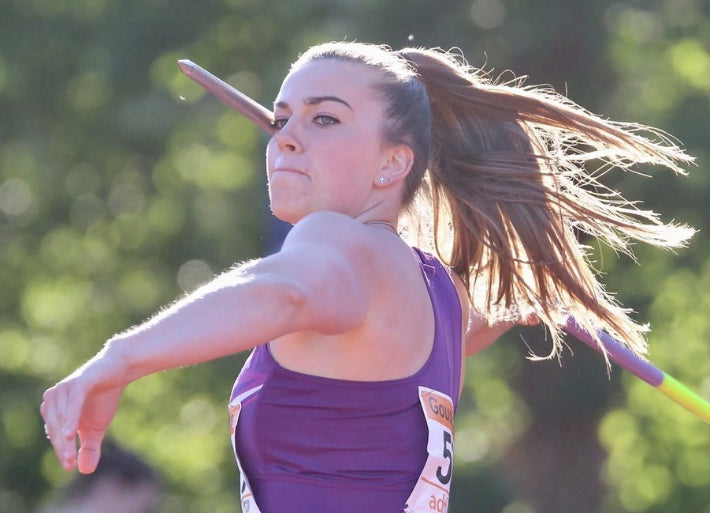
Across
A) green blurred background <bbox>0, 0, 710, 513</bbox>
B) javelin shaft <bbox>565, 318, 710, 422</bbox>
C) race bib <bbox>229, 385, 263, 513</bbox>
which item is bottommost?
green blurred background <bbox>0, 0, 710, 513</bbox>

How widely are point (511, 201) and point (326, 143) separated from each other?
740mm

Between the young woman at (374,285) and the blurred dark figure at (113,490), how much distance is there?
5.14 ft

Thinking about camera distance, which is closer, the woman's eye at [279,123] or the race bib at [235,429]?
the race bib at [235,429]

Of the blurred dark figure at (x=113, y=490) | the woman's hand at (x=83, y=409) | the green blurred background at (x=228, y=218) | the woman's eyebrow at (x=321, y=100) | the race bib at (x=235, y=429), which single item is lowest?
the green blurred background at (x=228, y=218)

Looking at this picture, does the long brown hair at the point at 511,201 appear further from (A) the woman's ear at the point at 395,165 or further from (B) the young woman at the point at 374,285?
(A) the woman's ear at the point at 395,165

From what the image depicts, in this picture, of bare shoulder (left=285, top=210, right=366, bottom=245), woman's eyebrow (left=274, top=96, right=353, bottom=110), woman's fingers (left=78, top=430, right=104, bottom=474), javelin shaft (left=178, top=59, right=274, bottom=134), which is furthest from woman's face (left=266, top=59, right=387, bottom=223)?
woman's fingers (left=78, top=430, right=104, bottom=474)

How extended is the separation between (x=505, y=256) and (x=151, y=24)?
7.19 m

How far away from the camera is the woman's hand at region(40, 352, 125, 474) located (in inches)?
78.1

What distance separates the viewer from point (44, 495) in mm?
10906

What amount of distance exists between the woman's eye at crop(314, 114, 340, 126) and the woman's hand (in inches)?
41.9

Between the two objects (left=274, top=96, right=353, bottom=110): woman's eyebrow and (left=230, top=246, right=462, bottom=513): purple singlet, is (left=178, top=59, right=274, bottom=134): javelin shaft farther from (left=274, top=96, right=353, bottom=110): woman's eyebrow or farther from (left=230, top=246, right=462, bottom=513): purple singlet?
(left=230, top=246, right=462, bottom=513): purple singlet

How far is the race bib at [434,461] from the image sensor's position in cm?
277

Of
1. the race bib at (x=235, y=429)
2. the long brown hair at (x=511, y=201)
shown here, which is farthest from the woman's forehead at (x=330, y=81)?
the race bib at (x=235, y=429)

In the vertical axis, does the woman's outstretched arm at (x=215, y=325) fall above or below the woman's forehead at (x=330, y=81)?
above
